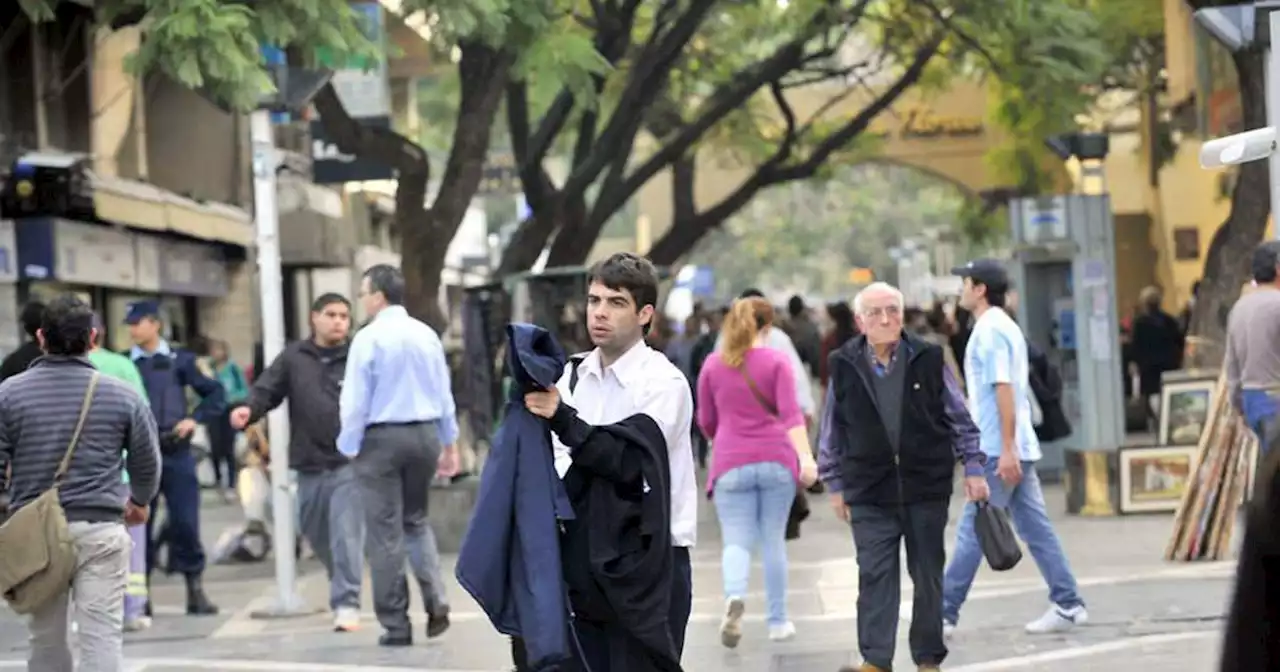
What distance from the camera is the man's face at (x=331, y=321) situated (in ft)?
40.9

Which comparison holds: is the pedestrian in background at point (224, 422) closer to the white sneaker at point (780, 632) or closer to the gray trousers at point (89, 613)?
the white sneaker at point (780, 632)

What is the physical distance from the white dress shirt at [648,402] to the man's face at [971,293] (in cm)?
457

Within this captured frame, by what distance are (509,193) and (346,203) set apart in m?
4.04

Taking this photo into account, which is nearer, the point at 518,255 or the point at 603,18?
the point at 603,18

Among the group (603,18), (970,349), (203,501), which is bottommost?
(203,501)

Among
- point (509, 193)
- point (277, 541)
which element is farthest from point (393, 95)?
point (277, 541)

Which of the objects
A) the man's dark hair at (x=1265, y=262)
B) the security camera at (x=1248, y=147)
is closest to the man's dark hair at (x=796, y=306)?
the man's dark hair at (x=1265, y=262)

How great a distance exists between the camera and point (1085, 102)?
83.1 ft

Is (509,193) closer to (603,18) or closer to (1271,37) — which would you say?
(603,18)

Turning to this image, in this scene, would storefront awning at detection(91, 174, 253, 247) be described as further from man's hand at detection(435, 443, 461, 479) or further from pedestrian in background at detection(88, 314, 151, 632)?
man's hand at detection(435, 443, 461, 479)

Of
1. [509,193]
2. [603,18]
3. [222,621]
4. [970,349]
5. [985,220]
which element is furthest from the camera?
[985,220]

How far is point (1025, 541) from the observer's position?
36.0 ft

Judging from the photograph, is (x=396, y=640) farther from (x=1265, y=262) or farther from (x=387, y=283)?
(x=1265, y=262)

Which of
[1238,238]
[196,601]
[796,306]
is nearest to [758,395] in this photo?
[196,601]
